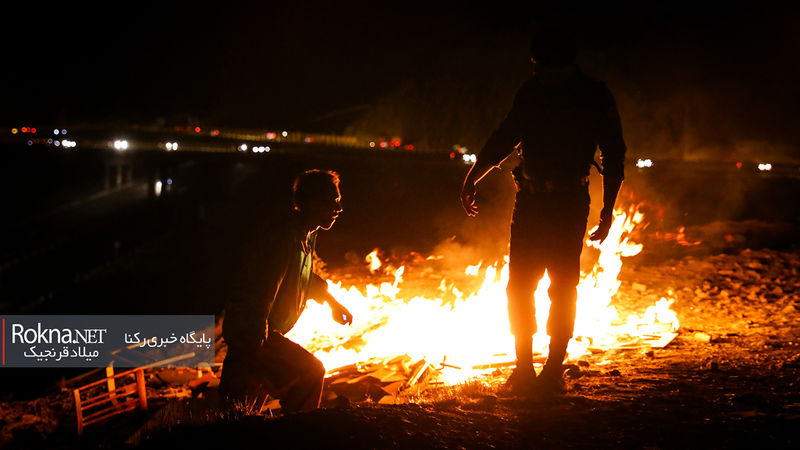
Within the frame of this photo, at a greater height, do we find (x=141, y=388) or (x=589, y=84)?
(x=589, y=84)

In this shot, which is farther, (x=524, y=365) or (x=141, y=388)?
(x=141, y=388)

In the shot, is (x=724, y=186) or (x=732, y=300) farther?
(x=724, y=186)

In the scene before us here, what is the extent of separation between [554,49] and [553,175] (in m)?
0.79

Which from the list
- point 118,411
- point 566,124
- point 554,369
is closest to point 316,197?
point 566,124

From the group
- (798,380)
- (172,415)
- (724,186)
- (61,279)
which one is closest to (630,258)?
(798,380)

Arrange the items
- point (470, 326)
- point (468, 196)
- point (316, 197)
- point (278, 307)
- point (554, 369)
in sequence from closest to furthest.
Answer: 1. point (316, 197)
2. point (278, 307)
3. point (554, 369)
4. point (468, 196)
5. point (470, 326)

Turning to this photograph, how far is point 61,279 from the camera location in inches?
1082

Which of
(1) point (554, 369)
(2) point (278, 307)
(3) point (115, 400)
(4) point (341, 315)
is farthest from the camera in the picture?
(3) point (115, 400)

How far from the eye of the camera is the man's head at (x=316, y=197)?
366 cm

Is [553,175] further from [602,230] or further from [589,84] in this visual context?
[589,84]

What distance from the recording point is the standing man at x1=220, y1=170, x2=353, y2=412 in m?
3.40

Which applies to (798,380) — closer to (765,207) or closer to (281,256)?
(281,256)

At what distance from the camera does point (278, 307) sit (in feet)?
12.5

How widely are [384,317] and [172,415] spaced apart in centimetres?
264
